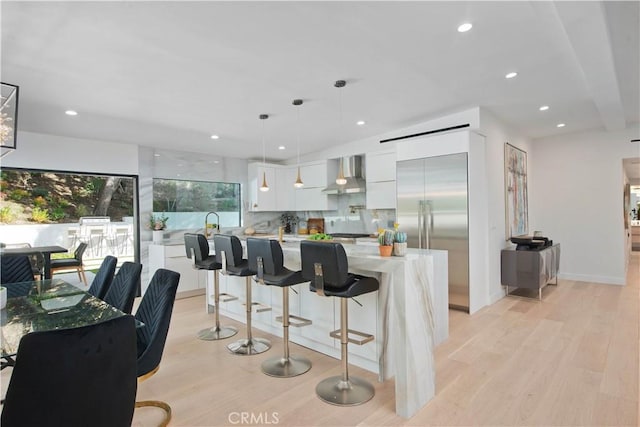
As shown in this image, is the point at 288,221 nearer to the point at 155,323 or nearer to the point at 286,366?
the point at 286,366

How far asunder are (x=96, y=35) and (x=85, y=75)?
0.78 meters

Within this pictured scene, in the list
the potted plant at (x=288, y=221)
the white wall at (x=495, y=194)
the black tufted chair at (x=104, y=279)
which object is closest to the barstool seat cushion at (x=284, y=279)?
the black tufted chair at (x=104, y=279)

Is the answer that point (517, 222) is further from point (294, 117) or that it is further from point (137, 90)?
point (137, 90)

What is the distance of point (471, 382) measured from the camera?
265cm

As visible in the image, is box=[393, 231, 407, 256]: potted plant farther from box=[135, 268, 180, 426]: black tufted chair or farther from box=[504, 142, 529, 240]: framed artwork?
box=[504, 142, 529, 240]: framed artwork

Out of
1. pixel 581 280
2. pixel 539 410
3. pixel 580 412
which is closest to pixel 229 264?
pixel 539 410

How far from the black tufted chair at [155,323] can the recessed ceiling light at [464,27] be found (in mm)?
2676

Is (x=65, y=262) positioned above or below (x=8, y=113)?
below

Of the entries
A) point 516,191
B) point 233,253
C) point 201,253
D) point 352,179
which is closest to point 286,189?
point 352,179

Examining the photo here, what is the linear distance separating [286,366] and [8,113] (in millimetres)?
3039

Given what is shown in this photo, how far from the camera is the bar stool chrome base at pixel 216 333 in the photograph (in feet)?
12.2

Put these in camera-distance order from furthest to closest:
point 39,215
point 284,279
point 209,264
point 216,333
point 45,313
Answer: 1. point 39,215
2. point 216,333
3. point 209,264
4. point 284,279
5. point 45,313

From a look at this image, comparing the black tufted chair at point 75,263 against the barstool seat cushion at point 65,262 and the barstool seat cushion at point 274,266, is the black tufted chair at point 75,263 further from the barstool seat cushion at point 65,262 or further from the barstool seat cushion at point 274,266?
the barstool seat cushion at point 274,266

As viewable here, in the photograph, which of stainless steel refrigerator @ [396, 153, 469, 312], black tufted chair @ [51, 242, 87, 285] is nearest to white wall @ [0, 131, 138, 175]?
black tufted chair @ [51, 242, 87, 285]
